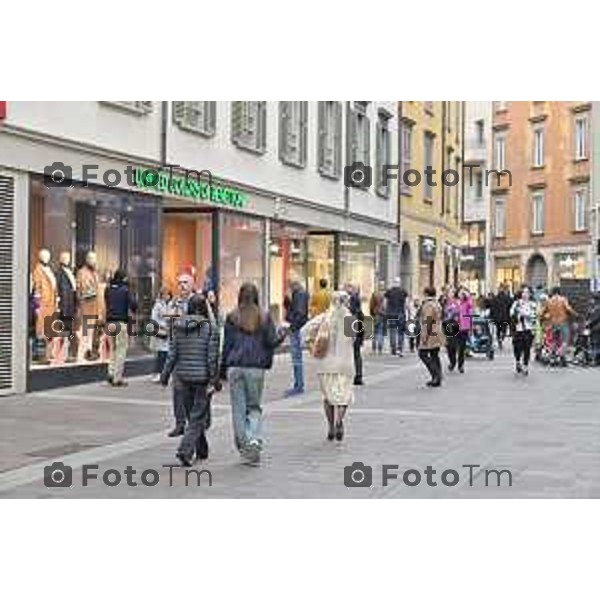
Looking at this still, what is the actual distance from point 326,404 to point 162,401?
14.3 ft

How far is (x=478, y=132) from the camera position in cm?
6994

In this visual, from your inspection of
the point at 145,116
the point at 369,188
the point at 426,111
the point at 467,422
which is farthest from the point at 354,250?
the point at 467,422

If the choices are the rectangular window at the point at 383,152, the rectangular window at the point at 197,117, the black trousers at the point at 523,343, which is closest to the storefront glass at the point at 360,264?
the rectangular window at the point at 383,152

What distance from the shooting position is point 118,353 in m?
19.3

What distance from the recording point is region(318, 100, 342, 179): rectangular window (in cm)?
3068

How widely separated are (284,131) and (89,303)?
361 inches

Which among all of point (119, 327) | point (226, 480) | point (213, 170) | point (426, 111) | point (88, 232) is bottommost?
point (226, 480)

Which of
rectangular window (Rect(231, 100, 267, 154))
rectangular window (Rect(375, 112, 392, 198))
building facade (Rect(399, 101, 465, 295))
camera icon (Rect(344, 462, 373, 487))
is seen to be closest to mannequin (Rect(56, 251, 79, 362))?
rectangular window (Rect(231, 100, 267, 154))

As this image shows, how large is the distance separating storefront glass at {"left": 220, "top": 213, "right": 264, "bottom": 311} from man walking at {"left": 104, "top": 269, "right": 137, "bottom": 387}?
589 cm

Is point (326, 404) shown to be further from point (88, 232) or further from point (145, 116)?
point (145, 116)

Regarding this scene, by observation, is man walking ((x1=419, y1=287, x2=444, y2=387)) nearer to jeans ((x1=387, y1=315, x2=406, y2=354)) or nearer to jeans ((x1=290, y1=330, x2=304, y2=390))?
jeans ((x1=290, y1=330, x2=304, y2=390))

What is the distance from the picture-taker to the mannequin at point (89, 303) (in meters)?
20.0

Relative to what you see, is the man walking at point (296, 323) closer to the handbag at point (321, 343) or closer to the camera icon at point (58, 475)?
the handbag at point (321, 343)

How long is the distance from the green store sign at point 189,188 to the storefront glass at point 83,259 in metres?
0.32
